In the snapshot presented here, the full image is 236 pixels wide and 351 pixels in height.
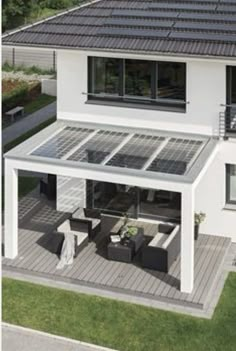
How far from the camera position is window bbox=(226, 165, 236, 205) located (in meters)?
18.2

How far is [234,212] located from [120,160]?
391 centimetres

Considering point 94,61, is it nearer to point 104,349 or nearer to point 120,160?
point 120,160

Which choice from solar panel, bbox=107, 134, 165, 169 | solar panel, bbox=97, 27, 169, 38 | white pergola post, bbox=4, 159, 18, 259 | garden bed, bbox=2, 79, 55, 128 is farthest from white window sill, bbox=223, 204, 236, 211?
garden bed, bbox=2, 79, 55, 128

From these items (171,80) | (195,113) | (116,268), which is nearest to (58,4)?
(171,80)

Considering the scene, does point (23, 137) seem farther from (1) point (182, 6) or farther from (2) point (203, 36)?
(2) point (203, 36)

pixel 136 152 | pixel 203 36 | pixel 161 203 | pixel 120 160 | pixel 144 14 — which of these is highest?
pixel 144 14

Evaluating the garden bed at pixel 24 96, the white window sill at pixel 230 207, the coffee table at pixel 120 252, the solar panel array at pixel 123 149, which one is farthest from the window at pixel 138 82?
the garden bed at pixel 24 96

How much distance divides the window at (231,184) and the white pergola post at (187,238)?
3.59 metres

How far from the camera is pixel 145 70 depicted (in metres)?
18.1

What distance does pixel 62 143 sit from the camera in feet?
56.9

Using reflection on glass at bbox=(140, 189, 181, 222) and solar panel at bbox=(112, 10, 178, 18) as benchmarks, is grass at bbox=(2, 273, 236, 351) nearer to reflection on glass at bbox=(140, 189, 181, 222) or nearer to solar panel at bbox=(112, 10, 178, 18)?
reflection on glass at bbox=(140, 189, 181, 222)

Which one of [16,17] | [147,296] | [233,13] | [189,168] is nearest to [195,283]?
[147,296]

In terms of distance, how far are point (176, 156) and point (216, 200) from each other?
246cm

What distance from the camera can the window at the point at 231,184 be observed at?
1816 cm
